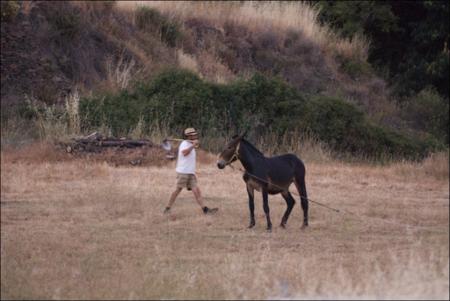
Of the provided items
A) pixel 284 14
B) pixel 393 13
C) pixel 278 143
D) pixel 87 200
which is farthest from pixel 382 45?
pixel 87 200

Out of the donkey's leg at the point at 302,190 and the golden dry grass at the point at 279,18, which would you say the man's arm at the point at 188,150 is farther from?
the golden dry grass at the point at 279,18

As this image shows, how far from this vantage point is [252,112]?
23531 millimetres

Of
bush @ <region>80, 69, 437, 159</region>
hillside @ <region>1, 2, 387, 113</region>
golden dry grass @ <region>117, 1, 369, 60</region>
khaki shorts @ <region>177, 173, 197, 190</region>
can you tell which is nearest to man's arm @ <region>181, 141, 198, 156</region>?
khaki shorts @ <region>177, 173, 197, 190</region>

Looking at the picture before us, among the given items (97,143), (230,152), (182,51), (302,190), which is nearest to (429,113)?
(182,51)

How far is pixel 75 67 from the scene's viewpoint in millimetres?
24922

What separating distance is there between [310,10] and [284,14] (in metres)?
1.16

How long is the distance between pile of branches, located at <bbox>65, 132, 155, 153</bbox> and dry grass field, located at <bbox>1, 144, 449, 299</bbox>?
72 centimetres

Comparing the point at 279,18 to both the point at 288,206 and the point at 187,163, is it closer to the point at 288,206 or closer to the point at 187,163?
the point at 187,163

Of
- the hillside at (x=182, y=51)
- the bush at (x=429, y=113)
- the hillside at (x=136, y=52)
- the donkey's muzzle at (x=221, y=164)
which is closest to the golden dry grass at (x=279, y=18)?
the hillside at (x=182, y=51)

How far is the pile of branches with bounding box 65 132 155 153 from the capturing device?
18938mm

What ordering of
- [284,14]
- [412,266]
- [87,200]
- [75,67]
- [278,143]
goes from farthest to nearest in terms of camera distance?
[284,14], [75,67], [278,143], [87,200], [412,266]

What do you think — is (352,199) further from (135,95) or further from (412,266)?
(135,95)

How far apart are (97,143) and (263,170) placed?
703 cm


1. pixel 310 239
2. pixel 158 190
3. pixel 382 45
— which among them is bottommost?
pixel 382 45
